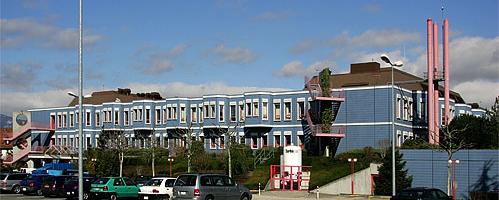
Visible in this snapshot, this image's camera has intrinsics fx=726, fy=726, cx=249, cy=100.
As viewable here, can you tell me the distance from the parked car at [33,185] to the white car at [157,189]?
1086 cm

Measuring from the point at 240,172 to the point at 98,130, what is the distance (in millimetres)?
32964

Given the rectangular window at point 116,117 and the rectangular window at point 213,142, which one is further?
the rectangular window at point 116,117

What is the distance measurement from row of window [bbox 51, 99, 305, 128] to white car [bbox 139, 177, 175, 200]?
3235 centimetres

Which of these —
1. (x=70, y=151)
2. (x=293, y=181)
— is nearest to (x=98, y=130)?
(x=70, y=151)

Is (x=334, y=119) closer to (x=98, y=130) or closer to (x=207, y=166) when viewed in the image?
(x=207, y=166)

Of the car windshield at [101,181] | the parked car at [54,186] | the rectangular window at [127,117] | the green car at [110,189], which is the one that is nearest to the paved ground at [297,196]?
the green car at [110,189]

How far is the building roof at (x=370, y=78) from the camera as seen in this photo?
7062 centimetres

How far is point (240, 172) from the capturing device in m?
60.9

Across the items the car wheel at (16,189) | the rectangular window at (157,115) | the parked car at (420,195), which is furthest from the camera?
the rectangular window at (157,115)

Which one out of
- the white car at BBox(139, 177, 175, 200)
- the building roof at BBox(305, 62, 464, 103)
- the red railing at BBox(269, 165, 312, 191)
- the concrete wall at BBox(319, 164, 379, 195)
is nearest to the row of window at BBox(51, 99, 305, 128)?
the building roof at BBox(305, 62, 464, 103)

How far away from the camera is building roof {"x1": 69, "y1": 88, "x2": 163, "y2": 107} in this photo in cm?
9469

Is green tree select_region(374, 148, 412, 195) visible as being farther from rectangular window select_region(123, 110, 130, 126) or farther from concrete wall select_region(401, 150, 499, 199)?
rectangular window select_region(123, 110, 130, 126)

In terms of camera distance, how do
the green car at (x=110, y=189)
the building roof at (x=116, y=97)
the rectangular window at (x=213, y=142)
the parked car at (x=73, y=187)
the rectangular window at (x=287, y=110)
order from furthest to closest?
the building roof at (x=116, y=97)
the rectangular window at (x=213, y=142)
the rectangular window at (x=287, y=110)
the parked car at (x=73, y=187)
the green car at (x=110, y=189)

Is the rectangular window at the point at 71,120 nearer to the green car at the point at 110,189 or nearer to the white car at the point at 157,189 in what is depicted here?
the green car at the point at 110,189
